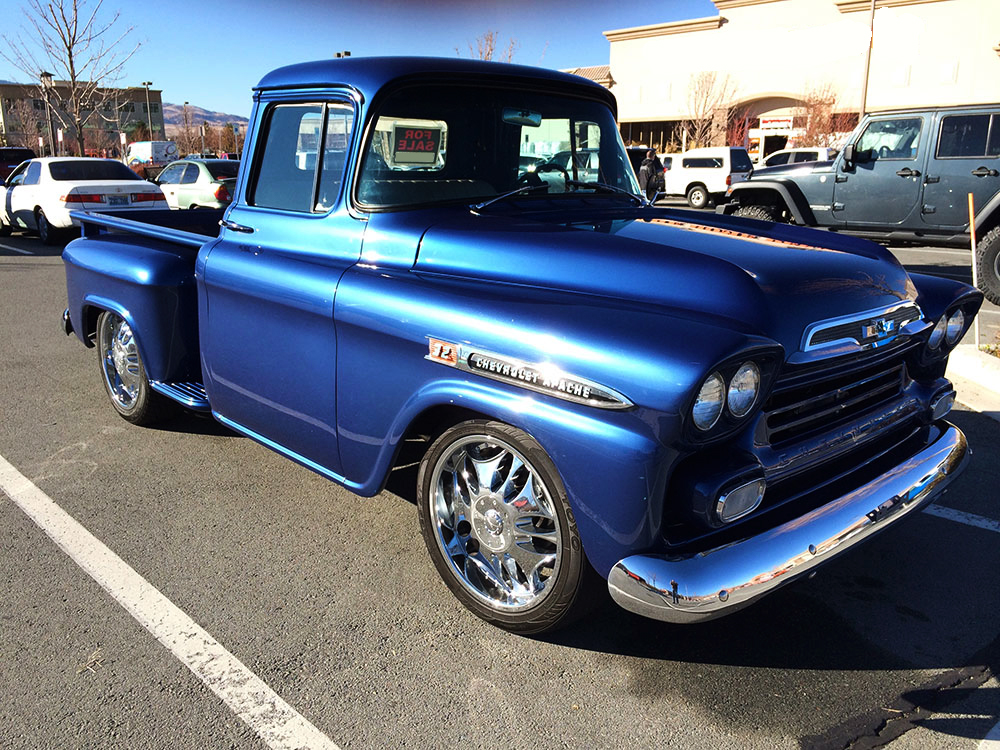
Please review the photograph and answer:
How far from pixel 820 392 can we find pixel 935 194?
30.2 ft

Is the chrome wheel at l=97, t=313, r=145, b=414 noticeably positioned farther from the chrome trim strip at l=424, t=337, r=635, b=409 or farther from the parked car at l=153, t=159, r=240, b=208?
the parked car at l=153, t=159, r=240, b=208

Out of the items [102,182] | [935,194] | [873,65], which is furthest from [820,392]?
[873,65]

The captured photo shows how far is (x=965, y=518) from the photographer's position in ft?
12.7

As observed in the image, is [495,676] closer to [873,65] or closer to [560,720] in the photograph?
[560,720]

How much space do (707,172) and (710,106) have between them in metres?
24.2

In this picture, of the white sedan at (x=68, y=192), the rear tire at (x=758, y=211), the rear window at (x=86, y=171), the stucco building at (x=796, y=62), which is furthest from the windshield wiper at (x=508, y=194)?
the stucco building at (x=796, y=62)

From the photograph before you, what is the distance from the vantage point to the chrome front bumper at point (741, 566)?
90.0 inches

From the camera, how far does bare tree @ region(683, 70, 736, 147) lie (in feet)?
155

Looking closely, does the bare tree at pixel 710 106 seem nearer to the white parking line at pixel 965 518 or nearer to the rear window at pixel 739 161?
the rear window at pixel 739 161

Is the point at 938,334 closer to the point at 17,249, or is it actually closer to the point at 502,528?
the point at 502,528

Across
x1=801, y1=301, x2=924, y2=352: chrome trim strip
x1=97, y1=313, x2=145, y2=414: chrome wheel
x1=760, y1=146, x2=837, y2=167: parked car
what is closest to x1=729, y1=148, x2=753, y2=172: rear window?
x1=760, y1=146, x2=837, y2=167: parked car

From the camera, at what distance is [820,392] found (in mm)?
2791

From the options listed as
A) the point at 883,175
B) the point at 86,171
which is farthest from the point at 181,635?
the point at 86,171

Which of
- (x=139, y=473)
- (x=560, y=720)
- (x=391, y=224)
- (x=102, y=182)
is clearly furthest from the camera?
(x=102, y=182)
